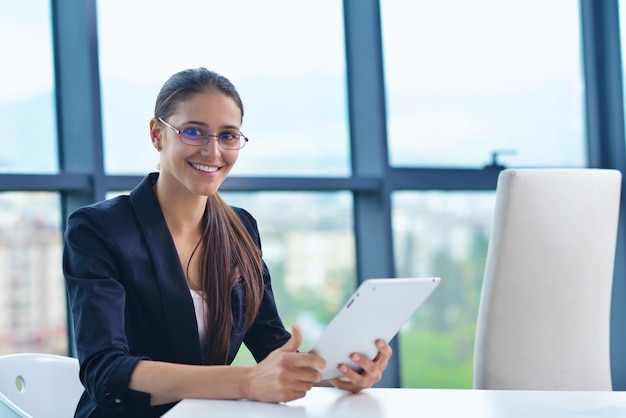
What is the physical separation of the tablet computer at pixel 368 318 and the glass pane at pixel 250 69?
5.41 ft

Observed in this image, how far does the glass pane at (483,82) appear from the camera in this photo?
370 centimetres

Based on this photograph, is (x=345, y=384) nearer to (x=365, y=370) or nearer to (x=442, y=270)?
(x=365, y=370)

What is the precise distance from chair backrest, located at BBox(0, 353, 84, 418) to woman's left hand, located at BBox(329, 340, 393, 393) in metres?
0.72

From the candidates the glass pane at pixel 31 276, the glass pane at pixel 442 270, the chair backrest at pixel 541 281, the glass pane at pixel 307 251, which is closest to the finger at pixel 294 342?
the chair backrest at pixel 541 281

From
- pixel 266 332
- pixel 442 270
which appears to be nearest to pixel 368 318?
pixel 266 332

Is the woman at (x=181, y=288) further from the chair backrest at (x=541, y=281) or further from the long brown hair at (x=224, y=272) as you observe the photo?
the chair backrest at (x=541, y=281)

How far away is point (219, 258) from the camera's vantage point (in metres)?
1.97

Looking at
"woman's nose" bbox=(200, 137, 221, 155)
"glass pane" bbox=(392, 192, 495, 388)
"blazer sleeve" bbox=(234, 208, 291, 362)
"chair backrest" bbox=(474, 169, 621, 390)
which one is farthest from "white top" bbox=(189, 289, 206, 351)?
"glass pane" bbox=(392, 192, 495, 388)

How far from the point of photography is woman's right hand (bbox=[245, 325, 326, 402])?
1488 millimetres

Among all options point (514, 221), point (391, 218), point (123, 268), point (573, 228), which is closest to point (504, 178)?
point (514, 221)

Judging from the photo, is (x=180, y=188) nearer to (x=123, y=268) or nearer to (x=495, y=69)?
(x=123, y=268)

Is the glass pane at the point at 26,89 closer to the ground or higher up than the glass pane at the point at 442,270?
higher up

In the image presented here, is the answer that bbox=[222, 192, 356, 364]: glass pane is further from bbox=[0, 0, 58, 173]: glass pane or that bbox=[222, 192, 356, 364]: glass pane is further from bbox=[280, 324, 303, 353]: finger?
bbox=[280, 324, 303, 353]: finger

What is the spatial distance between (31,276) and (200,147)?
1.23 metres
